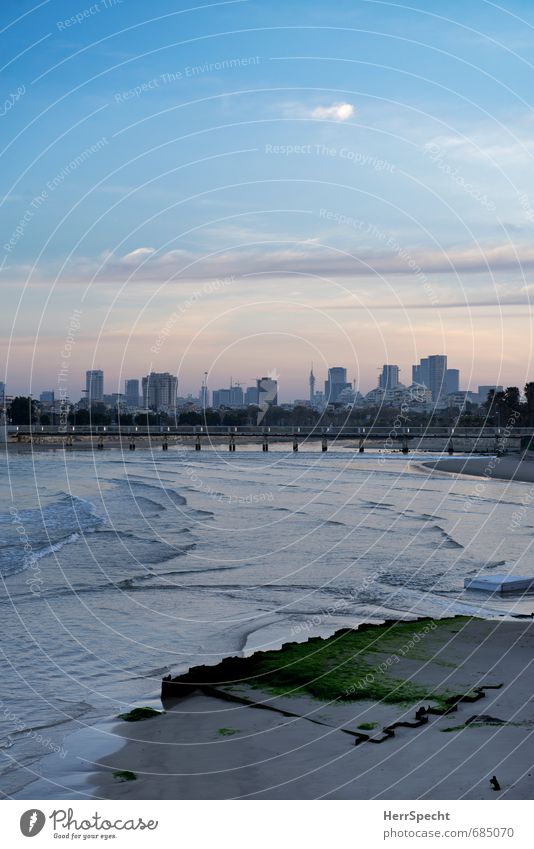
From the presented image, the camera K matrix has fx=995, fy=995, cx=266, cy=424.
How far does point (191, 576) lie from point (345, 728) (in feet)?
50.0

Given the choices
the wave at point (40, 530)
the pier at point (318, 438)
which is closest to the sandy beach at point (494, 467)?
the pier at point (318, 438)

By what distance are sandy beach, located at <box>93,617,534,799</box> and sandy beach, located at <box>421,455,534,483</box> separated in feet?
198

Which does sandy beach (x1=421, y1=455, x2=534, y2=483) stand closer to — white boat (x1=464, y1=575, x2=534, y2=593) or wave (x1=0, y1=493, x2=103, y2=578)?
wave (x1=0, y1=493, x2=103, y2=578)

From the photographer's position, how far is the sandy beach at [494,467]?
7775 cm

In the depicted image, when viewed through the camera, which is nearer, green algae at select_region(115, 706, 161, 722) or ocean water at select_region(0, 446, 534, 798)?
green algae at select_region(115, 706, 161, 722)

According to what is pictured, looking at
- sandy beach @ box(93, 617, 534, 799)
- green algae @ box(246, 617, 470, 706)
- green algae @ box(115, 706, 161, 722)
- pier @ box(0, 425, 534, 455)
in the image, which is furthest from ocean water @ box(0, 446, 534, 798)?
pier @ box(0, 425, 534, 455)

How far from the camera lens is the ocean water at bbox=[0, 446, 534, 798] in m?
15.3

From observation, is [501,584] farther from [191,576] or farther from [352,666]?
[352,666]

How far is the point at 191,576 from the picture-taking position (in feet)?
87.6

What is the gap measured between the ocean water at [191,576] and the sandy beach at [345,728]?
4.16 ft

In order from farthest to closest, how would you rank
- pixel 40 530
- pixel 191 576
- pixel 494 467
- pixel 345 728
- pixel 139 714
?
pixel 494 467 → pixel 40 530 → pixel 191 576 → pixel 139 714 → pixel 345 728

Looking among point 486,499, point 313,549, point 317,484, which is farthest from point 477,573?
point 317,484

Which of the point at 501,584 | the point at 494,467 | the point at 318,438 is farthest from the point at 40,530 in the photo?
the point at 318,438

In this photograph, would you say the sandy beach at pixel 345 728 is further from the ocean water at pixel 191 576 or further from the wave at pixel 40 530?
the wave at pixel 40 530
